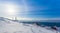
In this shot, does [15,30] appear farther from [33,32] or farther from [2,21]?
[2,21]

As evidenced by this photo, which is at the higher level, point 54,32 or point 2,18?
point 2,18

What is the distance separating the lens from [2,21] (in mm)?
11664

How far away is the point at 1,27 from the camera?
10.3 metres

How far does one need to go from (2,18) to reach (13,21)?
1084mm

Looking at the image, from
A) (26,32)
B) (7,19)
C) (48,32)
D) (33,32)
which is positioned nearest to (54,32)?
(48,32)

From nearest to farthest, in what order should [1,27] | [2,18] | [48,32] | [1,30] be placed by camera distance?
[1,30] < [1,27] < [48,32] < [2,18]

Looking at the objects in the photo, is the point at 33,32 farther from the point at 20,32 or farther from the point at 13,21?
the point at 13,21

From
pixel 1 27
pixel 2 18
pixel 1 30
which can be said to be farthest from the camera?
pixel 2 18

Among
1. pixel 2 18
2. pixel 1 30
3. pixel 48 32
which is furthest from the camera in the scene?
pixel 2 18

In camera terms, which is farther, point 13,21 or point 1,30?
point 13,21

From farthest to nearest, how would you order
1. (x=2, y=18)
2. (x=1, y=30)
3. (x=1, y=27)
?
(x=2, y=18) → (x=1, y=27) → (x=1, y=30)

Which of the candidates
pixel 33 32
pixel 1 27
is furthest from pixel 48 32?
pixel 1 27

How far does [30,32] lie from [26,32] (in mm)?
351

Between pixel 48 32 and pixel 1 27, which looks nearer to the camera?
pixel 1 27
